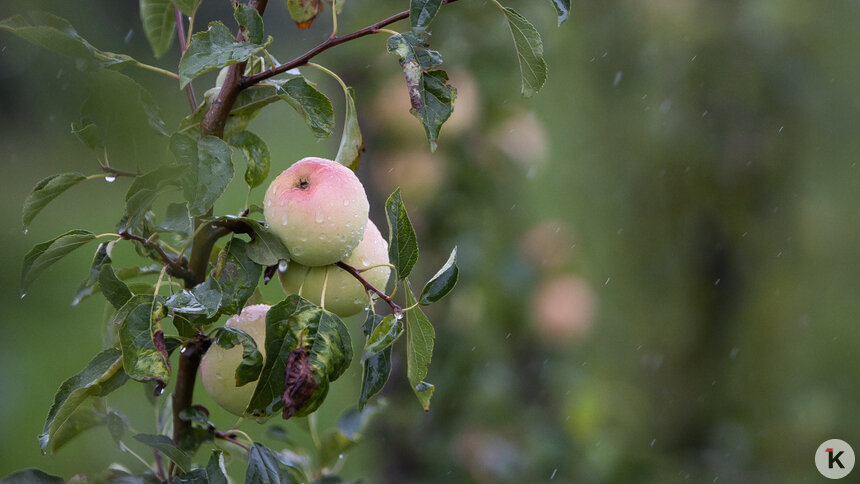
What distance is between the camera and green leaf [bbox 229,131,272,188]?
48cm

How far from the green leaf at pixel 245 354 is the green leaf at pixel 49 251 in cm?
10

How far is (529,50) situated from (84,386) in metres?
0.31

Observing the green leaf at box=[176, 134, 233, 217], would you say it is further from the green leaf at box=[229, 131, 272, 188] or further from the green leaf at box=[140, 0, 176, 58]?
the green leaf at box=[140, 0, 176, 58]

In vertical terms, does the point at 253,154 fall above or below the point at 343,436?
above

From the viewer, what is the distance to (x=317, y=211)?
0.45m

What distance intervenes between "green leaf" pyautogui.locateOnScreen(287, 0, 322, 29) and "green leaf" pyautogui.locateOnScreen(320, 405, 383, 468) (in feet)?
1.29

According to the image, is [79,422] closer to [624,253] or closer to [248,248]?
[248,248]

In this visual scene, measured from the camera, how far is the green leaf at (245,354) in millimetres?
418

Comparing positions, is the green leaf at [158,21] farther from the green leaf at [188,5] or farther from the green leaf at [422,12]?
the green leaf at [422,12]

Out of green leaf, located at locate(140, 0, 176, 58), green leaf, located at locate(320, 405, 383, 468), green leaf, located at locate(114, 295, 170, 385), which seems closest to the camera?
green leaf, located at locate(114, 295, 170, 385)
